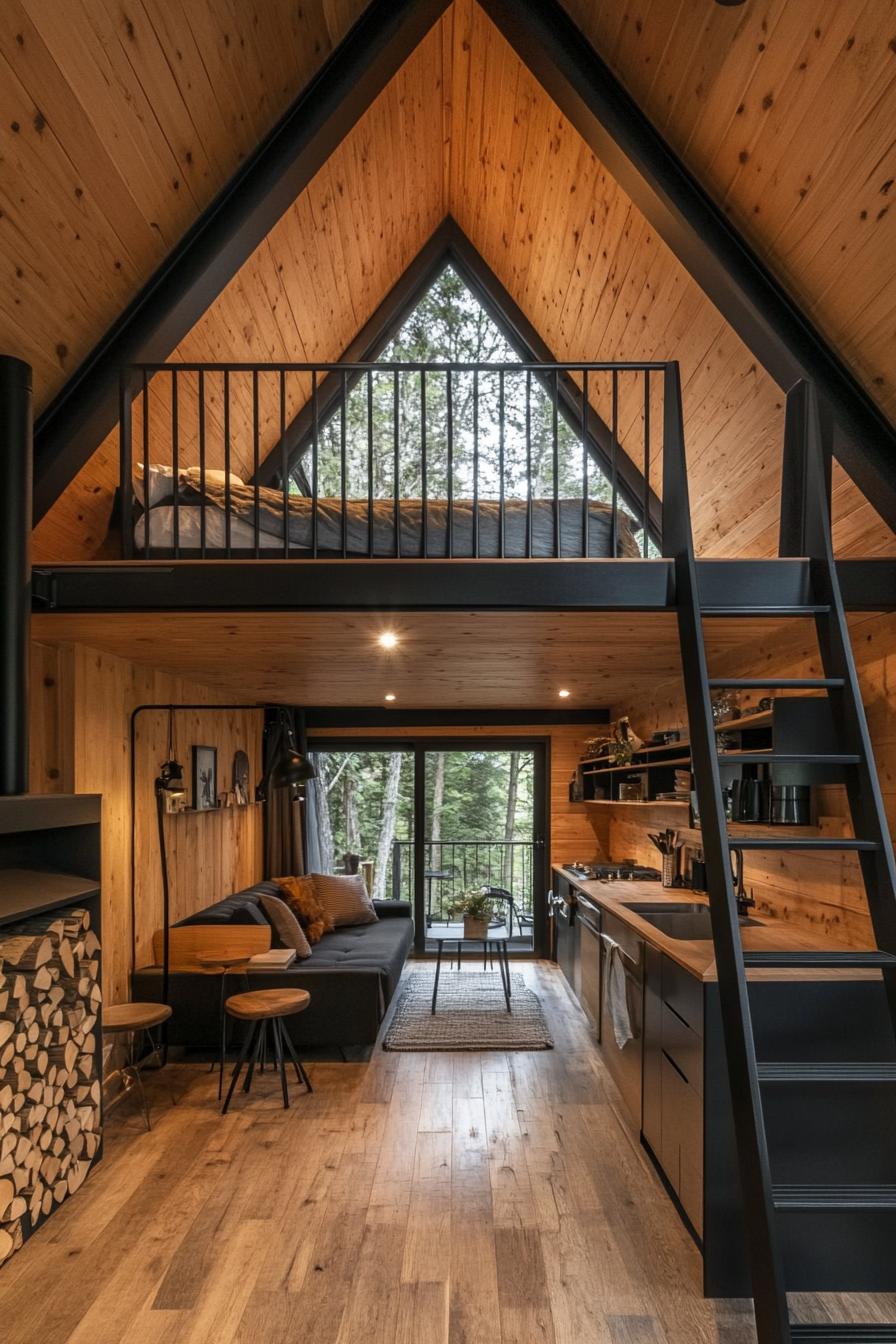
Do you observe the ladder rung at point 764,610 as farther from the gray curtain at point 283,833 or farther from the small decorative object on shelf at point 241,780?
the gray curtain at point 283,833

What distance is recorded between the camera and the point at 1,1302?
99.3 inches

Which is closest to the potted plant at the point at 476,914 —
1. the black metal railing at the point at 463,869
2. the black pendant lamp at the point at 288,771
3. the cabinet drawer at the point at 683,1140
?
the black metal railing at the point at 463,869

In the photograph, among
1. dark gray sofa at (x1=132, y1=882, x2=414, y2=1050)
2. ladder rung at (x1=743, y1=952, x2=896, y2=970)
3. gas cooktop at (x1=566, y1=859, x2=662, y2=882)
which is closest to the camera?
ladder rung at (x1=743, y1=952, x2=896, y2=970)

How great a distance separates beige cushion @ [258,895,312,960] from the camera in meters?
5.29

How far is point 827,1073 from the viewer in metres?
2.08

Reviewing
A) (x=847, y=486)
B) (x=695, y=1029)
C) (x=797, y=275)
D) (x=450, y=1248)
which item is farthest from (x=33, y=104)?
(x=450, y=1248)

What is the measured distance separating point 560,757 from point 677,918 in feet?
11.7

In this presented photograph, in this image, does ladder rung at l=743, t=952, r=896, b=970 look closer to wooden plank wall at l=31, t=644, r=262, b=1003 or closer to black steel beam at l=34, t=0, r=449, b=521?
black steel beam at l=34, t=0, r=449, b=521

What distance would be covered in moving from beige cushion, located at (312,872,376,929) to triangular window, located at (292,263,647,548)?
9.98 ft

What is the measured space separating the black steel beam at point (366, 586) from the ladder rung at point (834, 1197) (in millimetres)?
1797

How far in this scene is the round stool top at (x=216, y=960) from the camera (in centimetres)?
432

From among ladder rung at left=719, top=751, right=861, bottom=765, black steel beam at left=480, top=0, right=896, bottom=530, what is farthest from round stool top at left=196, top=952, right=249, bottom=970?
black steel beam at left=480, top=0, right=896, bottom=530

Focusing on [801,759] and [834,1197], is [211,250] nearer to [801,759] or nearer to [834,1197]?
[801,759]

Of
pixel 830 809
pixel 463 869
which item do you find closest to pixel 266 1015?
pixel 830 809
